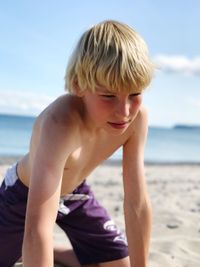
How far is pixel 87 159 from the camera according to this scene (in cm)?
250

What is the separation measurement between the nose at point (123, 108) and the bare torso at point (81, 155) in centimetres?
29

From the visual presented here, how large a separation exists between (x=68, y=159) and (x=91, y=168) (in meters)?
0.29

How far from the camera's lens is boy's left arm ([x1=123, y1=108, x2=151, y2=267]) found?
2.54m

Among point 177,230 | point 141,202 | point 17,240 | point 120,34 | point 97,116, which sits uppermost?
point 120,34

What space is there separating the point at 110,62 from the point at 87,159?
674 millimetres

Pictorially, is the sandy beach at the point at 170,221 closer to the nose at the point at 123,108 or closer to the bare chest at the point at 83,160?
the bare chest at the point at 83,160

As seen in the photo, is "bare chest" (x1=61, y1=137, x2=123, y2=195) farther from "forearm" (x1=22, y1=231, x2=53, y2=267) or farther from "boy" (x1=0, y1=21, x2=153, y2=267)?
"forearm" (x1=22, y1=231, x2=53, y2=267)

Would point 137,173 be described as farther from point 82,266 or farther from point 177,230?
point 177,230

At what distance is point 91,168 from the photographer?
2.60 m

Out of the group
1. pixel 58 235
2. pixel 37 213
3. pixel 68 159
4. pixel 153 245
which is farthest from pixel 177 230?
pixel 37 213

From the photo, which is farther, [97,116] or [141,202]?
[141,202]

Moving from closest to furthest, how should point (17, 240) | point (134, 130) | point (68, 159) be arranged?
point (68, 159) < point (134, 130) < point (17, 240)

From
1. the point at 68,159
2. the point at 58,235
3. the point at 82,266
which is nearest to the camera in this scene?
the point at 68,159

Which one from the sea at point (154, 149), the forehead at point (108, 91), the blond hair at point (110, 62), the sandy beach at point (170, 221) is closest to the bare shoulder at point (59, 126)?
the blond hair at point (110, 62)
